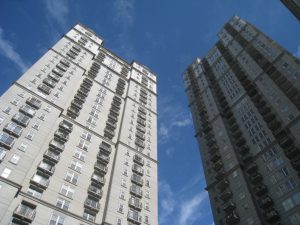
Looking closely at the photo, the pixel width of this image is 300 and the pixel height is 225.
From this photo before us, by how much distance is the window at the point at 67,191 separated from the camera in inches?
1527

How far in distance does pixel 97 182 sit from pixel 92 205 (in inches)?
170

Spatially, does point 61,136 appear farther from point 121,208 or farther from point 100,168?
point 121,208

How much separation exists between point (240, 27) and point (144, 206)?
227 ft

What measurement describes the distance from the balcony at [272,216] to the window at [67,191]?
29104 millimetres

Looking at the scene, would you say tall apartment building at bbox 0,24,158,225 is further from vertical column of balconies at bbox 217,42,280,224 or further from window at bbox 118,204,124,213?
vertical column of balconies at bbox 217,42,280,224

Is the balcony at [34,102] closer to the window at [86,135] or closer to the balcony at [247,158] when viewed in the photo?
the window at [86,135]

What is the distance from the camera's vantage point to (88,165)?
45531 mm

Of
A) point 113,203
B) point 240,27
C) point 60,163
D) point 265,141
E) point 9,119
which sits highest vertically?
point 240,27

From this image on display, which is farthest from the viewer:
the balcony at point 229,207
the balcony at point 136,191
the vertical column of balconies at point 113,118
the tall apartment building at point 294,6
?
the vertical column of balconies at point 113,118

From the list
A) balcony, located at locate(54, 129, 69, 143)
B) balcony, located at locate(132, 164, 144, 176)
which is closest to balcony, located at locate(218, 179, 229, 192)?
balcony, located at locate(132, 164, 144, 176)

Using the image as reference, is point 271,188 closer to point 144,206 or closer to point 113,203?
point 144,206

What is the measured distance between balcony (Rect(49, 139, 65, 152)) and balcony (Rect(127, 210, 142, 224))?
1363cm

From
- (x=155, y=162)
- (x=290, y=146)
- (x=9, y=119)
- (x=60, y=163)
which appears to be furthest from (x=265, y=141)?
(x=9, y=119)

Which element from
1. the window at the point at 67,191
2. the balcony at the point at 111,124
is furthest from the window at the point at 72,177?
the balcony at the point at 111,124
